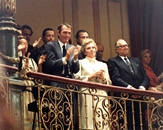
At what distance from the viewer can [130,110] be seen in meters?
6.95

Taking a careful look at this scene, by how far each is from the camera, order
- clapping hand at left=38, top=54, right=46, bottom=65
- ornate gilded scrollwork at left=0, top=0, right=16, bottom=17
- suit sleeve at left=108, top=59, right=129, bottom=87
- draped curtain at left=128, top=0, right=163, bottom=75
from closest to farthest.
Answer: ornate gilded scrollwork at left=0, top=0, right=16, bottom=17 → clapping hand at left=38, top=54, right=46, bottom=65 → suit sleeve at left=108, top=59, right=129, bottom=87 → draped curtain at left=128, top=0, right=163, bottom=75

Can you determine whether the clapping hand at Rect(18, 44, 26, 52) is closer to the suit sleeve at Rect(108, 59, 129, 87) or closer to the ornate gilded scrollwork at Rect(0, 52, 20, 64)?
the ornate gilded scrollwork at Rect(0, 52, 20, 64)

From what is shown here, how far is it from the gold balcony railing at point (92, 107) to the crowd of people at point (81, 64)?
30 millimetres

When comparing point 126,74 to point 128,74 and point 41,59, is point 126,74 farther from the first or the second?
point 41,59

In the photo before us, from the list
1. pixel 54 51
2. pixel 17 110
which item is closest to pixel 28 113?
pixel 17 110

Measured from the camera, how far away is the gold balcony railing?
6.04m

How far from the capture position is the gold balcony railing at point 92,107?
6.04 m

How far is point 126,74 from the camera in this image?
7160 millimetres

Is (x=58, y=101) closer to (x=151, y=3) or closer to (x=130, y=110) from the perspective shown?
(x=130, y=110)

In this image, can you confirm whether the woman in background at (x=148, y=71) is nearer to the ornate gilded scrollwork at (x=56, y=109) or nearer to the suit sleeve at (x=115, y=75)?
the suit sleeve at (x=115, y=75)

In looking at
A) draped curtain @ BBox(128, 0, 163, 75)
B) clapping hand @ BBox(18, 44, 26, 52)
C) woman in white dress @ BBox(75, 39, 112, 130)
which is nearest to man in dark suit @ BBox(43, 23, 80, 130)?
woman in white dress @ BBox(75, 39, 112, 130)

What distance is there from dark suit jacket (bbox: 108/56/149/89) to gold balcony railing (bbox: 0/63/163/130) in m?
0.20

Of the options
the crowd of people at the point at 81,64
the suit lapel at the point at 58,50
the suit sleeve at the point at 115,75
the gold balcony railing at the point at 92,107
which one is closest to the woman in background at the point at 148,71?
the crowd of people at the point at 81,64

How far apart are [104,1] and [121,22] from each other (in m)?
0.53
